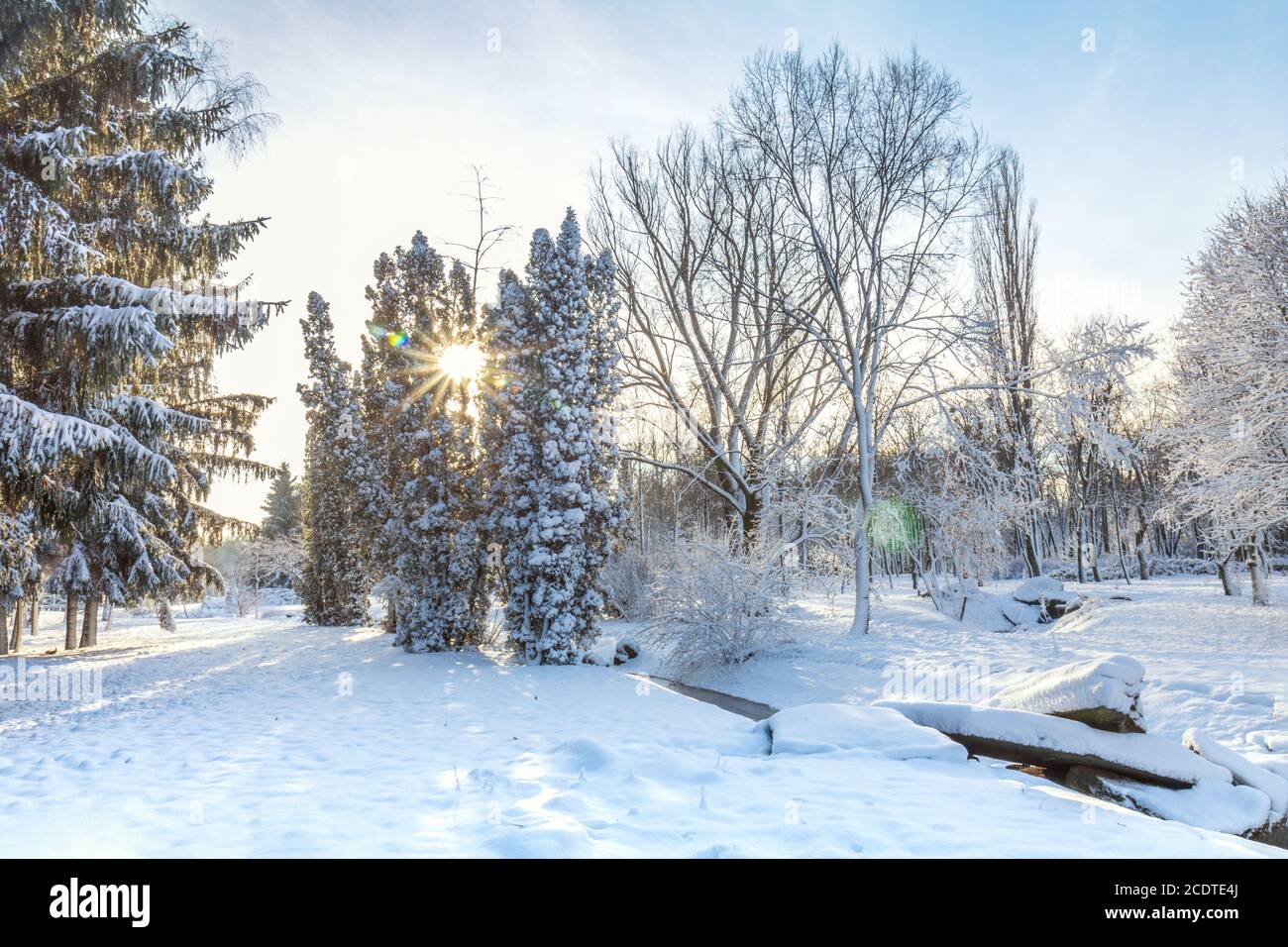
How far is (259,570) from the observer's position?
4775cm

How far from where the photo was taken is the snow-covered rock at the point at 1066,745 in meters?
6.82

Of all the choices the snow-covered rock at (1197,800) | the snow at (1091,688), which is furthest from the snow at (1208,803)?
the snow at (1091,688)

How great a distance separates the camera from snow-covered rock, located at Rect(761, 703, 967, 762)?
6.70m

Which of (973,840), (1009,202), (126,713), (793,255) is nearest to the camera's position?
(973,840)

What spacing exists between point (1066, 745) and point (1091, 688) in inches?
29.0

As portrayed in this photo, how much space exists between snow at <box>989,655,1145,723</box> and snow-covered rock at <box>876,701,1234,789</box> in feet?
0.79

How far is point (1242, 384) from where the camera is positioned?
1569 cm

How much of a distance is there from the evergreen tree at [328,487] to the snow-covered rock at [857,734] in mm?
20592

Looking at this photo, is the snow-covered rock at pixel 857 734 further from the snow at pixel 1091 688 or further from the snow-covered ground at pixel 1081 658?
the snow-covered ground at pixel 1081 658

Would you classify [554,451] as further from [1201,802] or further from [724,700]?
[1201,802]

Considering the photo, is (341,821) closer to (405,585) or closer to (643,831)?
(643,831)
